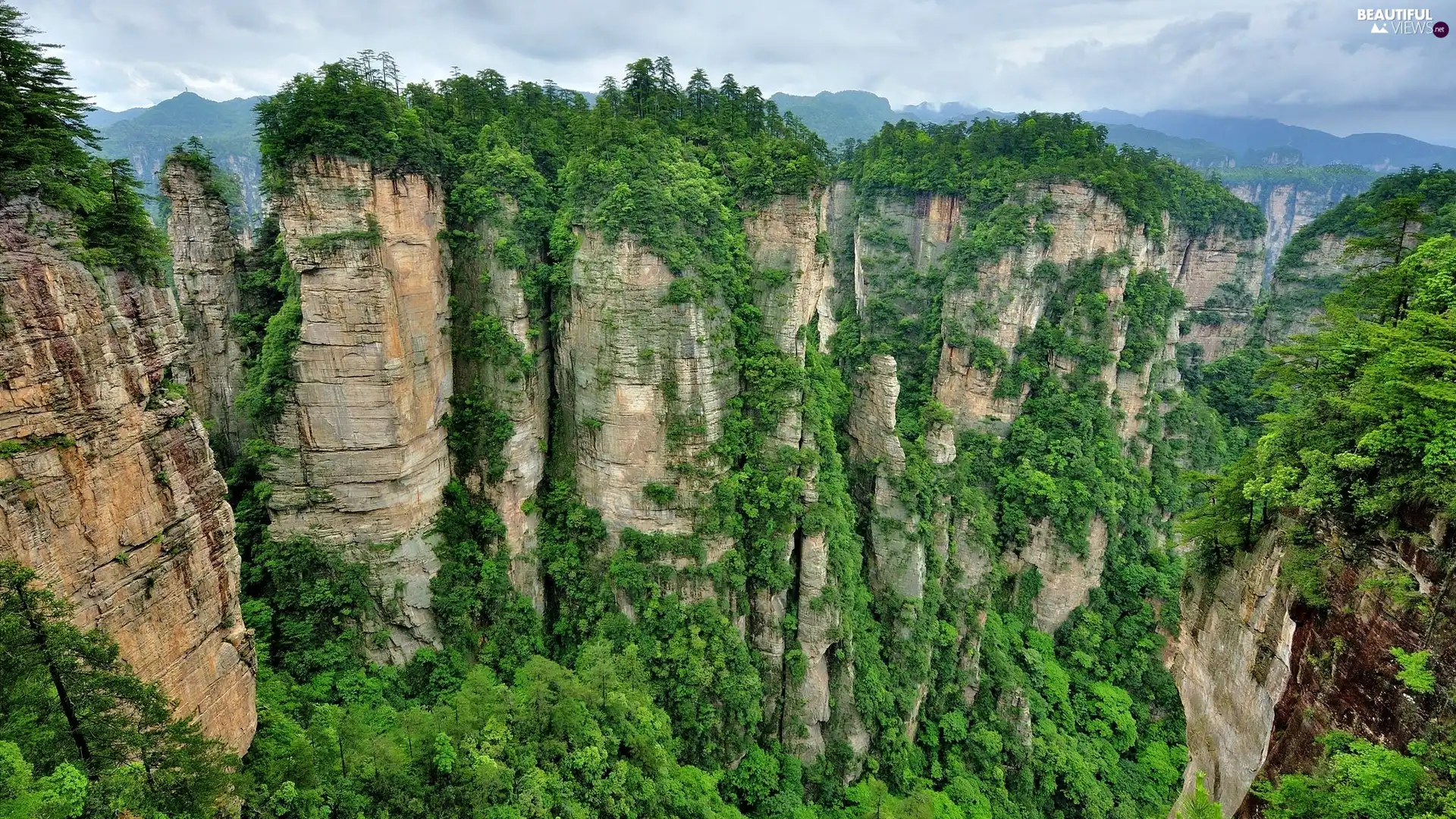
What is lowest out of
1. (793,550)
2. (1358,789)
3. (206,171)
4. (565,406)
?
(793,550)

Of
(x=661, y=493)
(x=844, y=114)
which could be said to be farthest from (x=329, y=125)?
(x=844, y=114)

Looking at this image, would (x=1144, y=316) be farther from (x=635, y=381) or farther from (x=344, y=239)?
(x=344, y=239)

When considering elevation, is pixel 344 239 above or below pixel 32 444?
above

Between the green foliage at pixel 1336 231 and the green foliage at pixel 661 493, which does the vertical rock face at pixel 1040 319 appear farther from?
the green foliage at pixel 1336 231

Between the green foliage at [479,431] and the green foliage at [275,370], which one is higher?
the green foliage at [275,370]

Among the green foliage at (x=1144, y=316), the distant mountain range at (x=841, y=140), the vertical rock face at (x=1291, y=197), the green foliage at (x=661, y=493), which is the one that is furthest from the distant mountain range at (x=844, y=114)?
the green foliage at (x=661, y=493)

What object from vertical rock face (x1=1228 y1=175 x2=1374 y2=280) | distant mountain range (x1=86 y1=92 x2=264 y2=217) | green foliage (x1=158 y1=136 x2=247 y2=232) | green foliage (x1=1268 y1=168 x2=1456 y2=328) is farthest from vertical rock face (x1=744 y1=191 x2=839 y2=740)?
vertical rock face (x1=1228 y1=175 x2=1374 y2=280)
